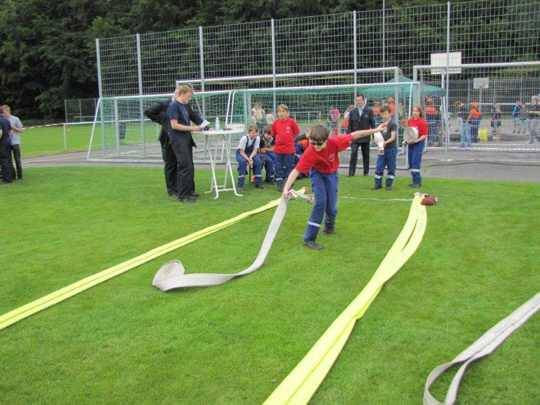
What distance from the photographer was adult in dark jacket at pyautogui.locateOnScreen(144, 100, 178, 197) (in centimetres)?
1066

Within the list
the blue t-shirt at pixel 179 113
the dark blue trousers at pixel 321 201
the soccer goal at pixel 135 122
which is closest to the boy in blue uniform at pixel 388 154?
the blue t-shirt at pixel 179 113

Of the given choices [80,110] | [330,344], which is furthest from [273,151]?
[80,110]

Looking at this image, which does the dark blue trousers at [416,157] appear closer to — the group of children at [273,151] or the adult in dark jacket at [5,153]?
the group of children at [273,151]

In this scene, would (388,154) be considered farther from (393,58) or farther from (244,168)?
(393,58)

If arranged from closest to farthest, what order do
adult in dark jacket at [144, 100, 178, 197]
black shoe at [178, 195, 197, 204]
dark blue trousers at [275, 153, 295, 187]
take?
1. black shoe at [178, 195, 197, 204]
2. adult in dark jacket at [144, 100, 178, 197]
3. dark blue trousers at [275, 153, 295, 187]

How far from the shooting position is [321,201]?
284 inches

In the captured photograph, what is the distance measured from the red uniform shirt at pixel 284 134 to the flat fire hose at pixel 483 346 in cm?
684

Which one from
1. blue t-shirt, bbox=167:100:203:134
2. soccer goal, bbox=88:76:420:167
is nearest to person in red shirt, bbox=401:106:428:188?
soccer goal, bbox=88:76:420:167

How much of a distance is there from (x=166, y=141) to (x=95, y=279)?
16.8 ft

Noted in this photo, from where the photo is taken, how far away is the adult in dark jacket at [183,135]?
33.2 ft

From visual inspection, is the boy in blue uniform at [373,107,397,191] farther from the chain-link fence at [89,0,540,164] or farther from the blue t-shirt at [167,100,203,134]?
the chain-link fence at [89,0,540,164]

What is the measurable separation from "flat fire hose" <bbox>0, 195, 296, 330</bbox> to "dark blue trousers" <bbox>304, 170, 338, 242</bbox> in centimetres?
153

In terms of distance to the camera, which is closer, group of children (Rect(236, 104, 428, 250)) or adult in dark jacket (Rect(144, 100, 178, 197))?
adult in dark jacket (Rect(144, 100, 178, 197))

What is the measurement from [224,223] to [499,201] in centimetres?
450
